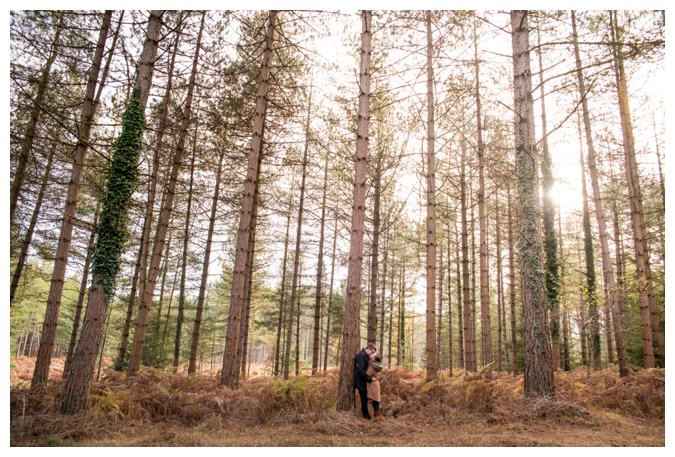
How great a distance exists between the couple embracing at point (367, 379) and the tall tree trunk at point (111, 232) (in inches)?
180

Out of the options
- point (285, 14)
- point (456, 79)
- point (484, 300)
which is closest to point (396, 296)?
point (484, 300)

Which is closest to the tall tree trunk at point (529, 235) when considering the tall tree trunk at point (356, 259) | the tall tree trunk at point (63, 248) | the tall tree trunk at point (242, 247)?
the tall tree trunk at point (356, 259)

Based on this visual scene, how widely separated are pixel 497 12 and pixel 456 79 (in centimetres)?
309

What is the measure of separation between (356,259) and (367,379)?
7.35 ft

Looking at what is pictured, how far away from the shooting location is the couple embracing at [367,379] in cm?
651

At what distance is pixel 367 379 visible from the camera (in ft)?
21.6

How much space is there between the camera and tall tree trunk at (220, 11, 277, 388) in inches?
335

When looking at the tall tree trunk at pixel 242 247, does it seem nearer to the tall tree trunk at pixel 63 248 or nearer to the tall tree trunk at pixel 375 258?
the tall tree trunk at pixel 63 248

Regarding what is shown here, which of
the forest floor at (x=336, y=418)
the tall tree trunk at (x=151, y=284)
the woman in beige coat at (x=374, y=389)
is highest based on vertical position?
the tall tree trunk at (x=151, y=284)

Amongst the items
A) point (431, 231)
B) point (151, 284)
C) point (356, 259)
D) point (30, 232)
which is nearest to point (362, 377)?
point (356, 259)

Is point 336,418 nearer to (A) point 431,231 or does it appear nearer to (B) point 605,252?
(A) point 431,231

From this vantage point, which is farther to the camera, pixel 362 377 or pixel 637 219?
pixel 637 219

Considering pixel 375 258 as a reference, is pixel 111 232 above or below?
below
